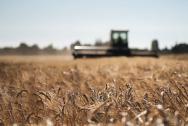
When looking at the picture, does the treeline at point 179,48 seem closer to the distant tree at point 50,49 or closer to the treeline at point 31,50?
the treeline at point 31,50

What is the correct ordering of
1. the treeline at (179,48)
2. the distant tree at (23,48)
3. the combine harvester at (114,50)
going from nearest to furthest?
the combine harvester at (114,50), the treeline at (179,48), the distant tree at (23,48)

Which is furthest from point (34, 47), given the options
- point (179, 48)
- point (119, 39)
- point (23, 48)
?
point (119, 39)

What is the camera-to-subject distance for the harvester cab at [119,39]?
116 feet

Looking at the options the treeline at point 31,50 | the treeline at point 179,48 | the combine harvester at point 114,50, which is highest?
the combine harvester at point 114,50

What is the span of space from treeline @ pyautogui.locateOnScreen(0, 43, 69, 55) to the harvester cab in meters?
56.0

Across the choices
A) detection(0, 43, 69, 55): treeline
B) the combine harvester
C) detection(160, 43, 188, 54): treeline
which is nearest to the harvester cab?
the combine harvester

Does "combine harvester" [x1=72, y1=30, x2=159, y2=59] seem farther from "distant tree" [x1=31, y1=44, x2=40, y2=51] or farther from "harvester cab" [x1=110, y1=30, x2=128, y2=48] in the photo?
"distant tree" [x1=31, y1=44, x2=40, y2=51]

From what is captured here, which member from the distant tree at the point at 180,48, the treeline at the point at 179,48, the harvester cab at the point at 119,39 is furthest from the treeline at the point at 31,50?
the harvester cab at the point at 119,39

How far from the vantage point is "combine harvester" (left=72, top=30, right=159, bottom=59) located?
3078 cm

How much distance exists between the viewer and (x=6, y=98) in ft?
13.0

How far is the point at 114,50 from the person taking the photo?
107ft

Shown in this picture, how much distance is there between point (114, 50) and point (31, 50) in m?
61.3

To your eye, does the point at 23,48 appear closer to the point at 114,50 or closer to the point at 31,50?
the point at 31,50

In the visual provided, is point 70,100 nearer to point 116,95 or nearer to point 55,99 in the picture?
point 55,99
